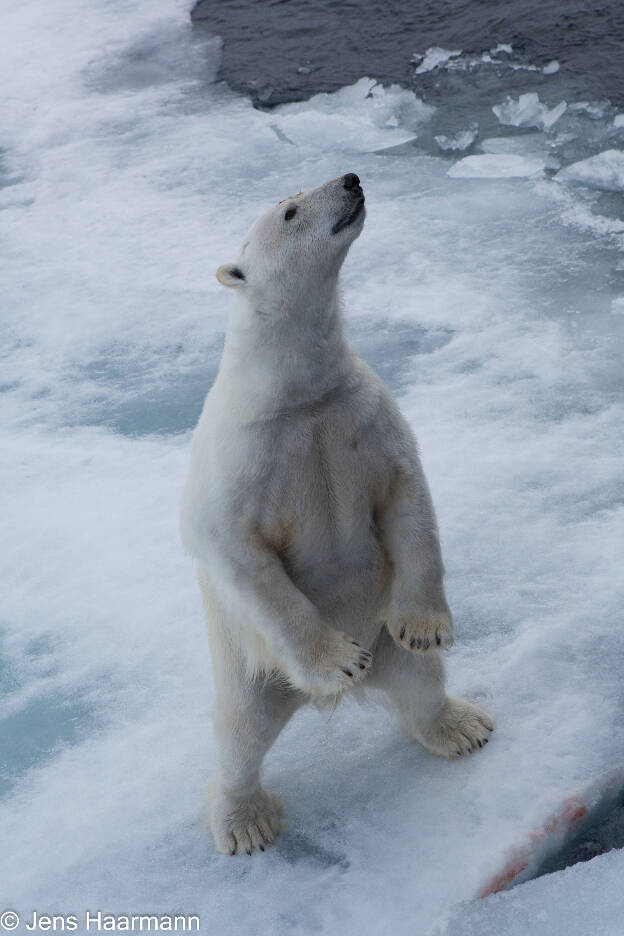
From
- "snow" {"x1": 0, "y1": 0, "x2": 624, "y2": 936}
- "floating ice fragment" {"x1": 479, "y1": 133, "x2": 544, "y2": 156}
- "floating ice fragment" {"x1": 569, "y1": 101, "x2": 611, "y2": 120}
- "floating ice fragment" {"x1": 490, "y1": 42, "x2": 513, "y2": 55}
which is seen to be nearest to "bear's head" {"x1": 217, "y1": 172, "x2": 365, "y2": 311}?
"snow" {"x1": 0, "y1": 0, "x2": 624, "y2": 936}

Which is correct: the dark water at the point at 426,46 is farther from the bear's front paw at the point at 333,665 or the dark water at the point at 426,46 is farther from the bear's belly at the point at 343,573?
the bear's front paw at the point at 333,665

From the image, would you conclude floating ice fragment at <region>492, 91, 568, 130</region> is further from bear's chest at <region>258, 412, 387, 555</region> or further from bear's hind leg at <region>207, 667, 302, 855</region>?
bear's hind leg at <region>207, 667, 302, 855</region>

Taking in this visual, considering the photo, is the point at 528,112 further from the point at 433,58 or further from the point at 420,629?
the point at 420,629

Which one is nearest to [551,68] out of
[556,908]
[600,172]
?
[600,172]

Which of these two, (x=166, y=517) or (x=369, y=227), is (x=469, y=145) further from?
(x=166, y=517)

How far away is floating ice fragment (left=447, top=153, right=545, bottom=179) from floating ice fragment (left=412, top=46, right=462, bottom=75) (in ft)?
4.97

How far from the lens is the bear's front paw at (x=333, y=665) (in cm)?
219

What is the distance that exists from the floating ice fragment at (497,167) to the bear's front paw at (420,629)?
398 cm

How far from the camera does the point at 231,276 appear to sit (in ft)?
7.33

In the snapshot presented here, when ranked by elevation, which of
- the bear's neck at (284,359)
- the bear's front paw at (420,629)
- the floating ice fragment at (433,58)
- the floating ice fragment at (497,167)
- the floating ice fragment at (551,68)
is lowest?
the floating ice fragment at (497,167)

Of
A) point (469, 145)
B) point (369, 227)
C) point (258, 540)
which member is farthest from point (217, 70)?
point (258, 540)

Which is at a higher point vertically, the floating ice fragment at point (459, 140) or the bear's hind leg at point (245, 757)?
the floating ice fragment at point (459, 140)

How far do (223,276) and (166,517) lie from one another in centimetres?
170

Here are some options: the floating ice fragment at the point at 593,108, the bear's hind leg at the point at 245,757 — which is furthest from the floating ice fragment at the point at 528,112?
the bear's hind leg at the point at 245,757
